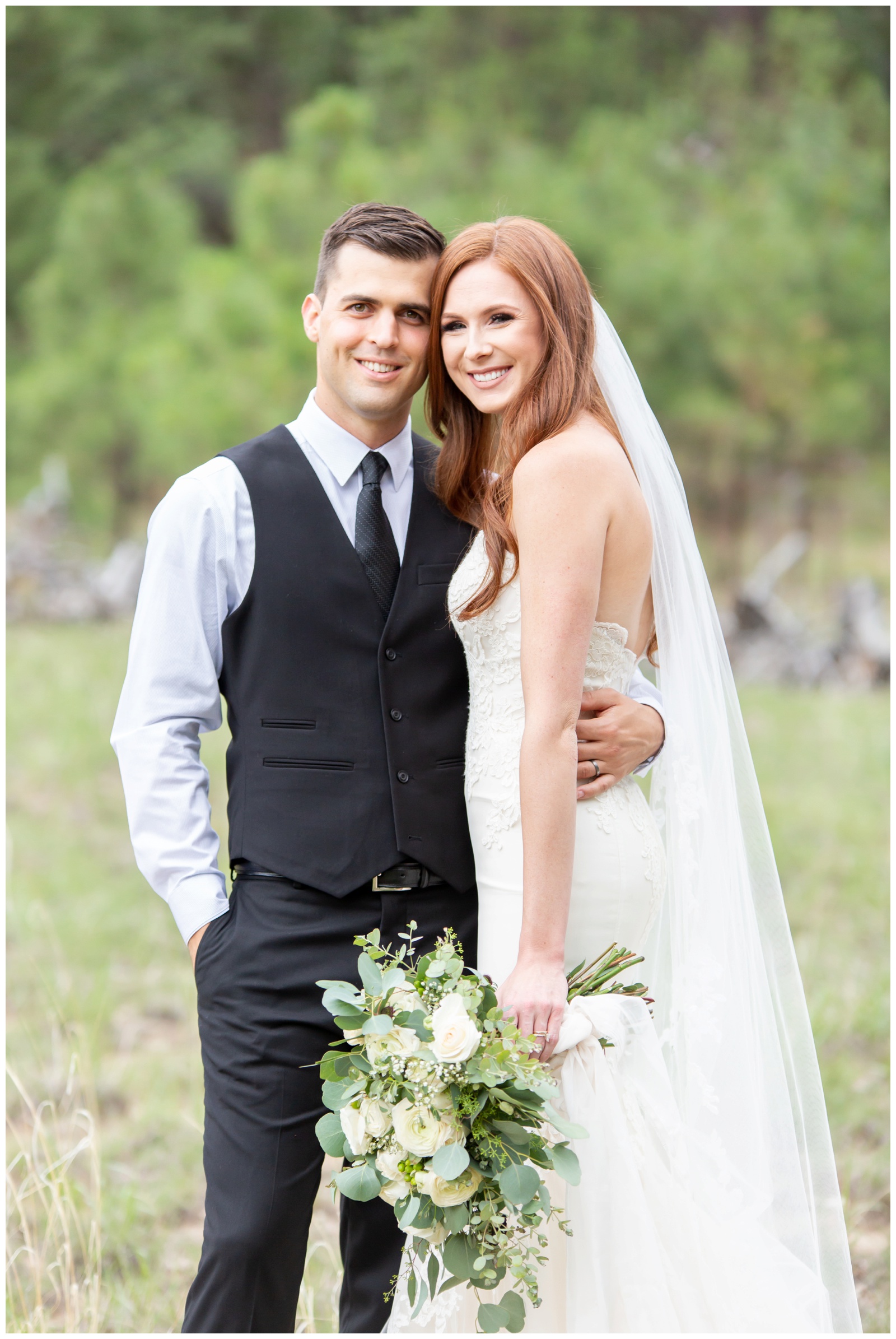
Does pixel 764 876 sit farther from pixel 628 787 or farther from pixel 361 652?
pixel 361 652

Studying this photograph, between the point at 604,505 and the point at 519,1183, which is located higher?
the point at 604,505

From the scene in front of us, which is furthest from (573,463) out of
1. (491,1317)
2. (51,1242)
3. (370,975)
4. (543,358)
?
(51,1242)

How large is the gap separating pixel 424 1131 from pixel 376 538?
1.02 meters

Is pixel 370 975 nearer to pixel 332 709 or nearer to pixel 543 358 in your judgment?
pixel 332 709

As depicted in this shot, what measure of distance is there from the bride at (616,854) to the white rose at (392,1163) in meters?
0.28

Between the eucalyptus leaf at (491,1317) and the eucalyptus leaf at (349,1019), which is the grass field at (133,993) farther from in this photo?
the eucalyptus leaf at (349,1019)

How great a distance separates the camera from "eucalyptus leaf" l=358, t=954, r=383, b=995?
1663mm

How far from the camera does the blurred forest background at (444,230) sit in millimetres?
6980

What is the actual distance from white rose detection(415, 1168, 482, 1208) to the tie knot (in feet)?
→ 3.87

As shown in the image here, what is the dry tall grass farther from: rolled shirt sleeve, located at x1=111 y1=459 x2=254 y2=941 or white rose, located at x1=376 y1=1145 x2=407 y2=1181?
white rose, located at x1=376 y1=1145 x2=407 y2=1181

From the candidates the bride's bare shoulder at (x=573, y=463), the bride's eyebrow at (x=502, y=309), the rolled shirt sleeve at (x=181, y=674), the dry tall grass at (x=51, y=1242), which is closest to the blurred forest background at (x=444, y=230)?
the dry tall grass at (x=51, y=1242)

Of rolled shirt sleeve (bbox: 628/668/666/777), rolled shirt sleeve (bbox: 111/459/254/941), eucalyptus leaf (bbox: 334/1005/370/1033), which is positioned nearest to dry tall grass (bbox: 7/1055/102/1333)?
rolled shirt sleeve (bbox: 111/459/254/941)

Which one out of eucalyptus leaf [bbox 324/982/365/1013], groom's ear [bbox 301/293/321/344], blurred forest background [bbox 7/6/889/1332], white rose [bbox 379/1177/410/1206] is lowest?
white rose [bbox 379/1177/410/1206]

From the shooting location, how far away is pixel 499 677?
79.8 inches
